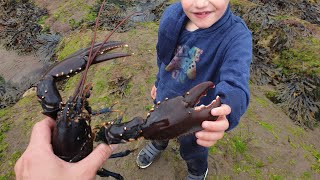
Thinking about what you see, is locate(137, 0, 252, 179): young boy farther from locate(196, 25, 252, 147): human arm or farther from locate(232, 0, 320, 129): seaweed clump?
locate(232, 0, 320, 129): seaweed clump

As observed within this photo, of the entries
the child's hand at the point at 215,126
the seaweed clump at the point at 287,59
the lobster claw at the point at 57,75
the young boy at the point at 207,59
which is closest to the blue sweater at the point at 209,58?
the young boy at the point at 207,59

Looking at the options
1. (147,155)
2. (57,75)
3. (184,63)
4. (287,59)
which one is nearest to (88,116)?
(57,75)

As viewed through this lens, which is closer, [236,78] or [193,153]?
[236,78]

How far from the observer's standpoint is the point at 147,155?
3248 mm

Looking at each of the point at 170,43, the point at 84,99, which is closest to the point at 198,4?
the point at 170,43

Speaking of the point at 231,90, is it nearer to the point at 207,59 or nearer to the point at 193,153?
the point at 207,59

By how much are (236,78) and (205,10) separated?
52 cm

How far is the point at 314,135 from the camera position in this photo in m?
4.19

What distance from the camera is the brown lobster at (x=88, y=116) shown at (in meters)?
1.58

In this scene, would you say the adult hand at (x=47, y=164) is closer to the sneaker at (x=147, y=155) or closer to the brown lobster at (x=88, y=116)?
the brown lobster at (x=88, y=116)

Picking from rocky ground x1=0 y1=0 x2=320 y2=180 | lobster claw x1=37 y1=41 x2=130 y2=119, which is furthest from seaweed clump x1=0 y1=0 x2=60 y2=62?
lobster claw x1=37 y1=41 x2=130 y2=119

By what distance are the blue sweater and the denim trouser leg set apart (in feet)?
1.19

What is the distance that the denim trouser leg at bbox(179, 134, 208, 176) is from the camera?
2.53 metres

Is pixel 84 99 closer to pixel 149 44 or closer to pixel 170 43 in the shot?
pixel 170 43
